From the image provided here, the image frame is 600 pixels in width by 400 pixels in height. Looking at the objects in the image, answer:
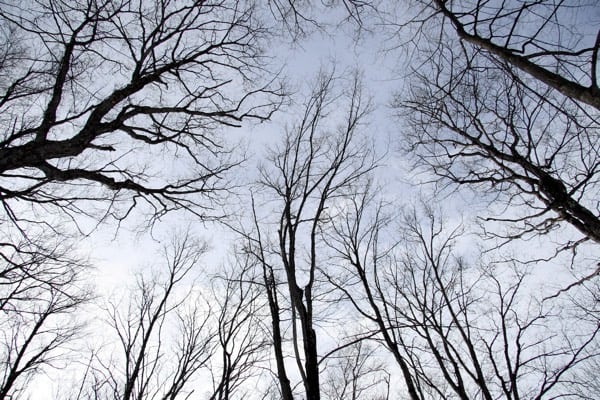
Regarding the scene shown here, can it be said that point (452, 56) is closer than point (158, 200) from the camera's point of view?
Yes

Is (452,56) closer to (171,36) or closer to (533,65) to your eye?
(533,65)

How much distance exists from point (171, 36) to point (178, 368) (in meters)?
9.61

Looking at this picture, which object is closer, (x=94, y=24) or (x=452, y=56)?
(x=452, y=56)

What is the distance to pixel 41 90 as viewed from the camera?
5547 mm

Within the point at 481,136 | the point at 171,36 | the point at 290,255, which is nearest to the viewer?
the point at 290,255

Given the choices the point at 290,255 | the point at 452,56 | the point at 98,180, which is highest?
the point at 452,56

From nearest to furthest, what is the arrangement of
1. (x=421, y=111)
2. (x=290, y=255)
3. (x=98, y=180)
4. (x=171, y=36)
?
(x=98, y=180)
(x=290, y=255)
(x=171, y=36)
(x=421, y=111)

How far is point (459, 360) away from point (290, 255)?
5.89 meters

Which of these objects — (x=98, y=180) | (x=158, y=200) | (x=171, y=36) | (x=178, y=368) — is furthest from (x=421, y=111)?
(x=178, y=368)

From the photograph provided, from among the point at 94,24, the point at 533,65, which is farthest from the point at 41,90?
the point at 533,65

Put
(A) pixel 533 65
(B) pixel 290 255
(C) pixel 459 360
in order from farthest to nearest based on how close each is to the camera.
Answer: (C) pixel 459 360
(B) pixel 290 255
(A) pixel 533 65

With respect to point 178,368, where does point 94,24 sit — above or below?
above

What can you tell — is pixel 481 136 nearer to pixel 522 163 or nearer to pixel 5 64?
pixel 522 163

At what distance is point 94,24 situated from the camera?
5398 mm
